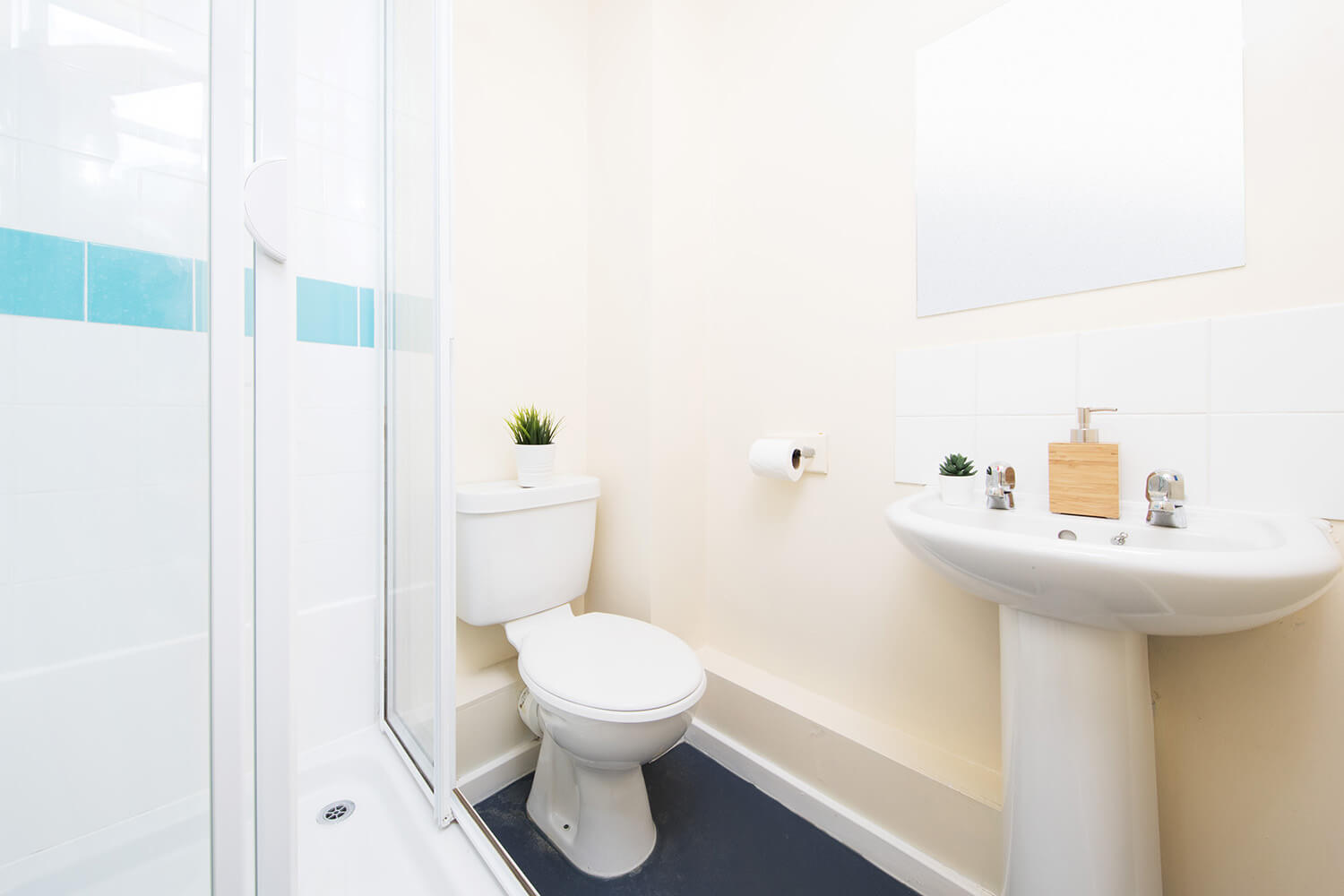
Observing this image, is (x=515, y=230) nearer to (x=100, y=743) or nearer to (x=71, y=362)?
(x=71, y=362)

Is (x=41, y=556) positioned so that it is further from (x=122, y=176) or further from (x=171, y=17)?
(x=171, y=17)

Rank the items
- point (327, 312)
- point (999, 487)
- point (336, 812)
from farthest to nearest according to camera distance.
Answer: point (327, 312) < point (336, 812) < point (999, 487)

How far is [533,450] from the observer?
50.4 inches

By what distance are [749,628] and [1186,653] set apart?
2.98 feet

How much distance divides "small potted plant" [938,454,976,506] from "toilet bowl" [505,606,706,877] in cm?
63

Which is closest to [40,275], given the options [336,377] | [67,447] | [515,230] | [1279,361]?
[67,447]

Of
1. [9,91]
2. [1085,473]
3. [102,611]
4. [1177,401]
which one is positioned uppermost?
[9,91]

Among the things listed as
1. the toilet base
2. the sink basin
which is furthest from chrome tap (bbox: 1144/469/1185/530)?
the toilet base

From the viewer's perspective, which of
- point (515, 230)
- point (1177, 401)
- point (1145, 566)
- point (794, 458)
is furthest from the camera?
point (515, 230)

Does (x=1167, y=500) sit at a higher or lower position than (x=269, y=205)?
lower

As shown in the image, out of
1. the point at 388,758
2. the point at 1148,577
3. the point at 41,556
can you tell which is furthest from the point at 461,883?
the point at 1148,577

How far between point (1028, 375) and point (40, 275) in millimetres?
1382

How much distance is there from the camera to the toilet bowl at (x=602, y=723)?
91 centimetres

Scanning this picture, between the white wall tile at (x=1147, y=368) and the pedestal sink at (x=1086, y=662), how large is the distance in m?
0.19
